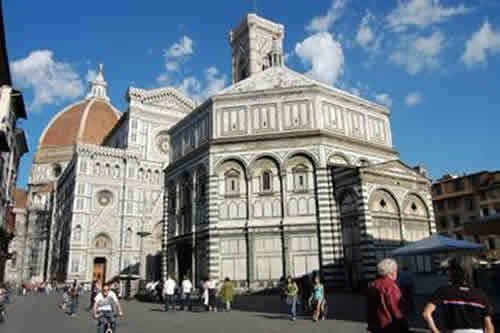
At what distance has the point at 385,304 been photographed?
16.3 feet

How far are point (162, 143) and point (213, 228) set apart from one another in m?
34.0

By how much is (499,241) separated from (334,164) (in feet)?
86.9

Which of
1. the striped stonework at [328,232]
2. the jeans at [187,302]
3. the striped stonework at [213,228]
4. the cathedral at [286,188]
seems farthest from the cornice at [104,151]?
the jeans at [187,302]

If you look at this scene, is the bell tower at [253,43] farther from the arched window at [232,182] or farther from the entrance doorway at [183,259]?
the entrance doorway at [183,259]

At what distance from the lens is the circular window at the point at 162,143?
56.9m

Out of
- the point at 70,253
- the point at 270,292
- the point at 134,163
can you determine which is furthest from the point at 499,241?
the point at 70,253

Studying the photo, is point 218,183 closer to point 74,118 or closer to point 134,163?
point 134,163

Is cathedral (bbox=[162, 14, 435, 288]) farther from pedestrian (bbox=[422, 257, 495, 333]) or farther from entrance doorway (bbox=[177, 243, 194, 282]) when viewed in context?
Answer: pedestrian (bbox=[422, 257, 495, 333])

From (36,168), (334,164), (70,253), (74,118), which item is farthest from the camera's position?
(74,118)

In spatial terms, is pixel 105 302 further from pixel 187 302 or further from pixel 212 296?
pixel 187 302

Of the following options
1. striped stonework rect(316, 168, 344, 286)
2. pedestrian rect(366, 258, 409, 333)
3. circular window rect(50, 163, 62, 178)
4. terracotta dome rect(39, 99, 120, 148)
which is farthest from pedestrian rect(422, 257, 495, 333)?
circular window rect(50, 163, 62, 178)

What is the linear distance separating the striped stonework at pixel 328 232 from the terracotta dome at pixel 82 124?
6263 cm

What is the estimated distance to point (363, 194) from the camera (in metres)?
23.6

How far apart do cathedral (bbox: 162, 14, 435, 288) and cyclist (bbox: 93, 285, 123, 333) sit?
15638 mm
